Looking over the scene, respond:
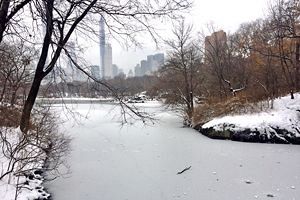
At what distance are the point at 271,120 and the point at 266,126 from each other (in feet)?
1.52

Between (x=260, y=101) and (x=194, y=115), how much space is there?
12.3 ft

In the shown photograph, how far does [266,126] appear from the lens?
1395 centimetres

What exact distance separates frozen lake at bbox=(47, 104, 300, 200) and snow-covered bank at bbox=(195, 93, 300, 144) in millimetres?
864

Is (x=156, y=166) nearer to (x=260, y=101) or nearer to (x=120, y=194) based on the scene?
(x=120, y=194)

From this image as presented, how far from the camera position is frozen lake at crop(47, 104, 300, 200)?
22.4 feet

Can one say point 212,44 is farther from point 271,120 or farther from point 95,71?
point 95,71

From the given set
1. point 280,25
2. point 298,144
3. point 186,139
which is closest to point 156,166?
point 186,139

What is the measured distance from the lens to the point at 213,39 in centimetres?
2370

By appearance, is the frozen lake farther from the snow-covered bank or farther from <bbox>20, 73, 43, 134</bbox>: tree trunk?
<bbox>20, 73, 43, 134</bbox>: tree trunk

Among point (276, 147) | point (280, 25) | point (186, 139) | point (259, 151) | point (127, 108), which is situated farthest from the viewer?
point (280, 25)

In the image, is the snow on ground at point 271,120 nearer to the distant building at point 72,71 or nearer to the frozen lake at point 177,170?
the frozen lake at point 177,170

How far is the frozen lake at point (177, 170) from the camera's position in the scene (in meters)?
6.84

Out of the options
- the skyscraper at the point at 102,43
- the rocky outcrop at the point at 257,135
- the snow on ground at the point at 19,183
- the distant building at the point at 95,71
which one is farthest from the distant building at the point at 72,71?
the rocky outcrop at the point at 257,135

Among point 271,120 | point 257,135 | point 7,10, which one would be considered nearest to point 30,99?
point 7,10
